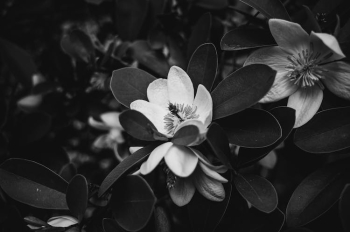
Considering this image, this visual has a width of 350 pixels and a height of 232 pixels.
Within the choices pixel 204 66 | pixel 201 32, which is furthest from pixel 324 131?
pixel 201 32

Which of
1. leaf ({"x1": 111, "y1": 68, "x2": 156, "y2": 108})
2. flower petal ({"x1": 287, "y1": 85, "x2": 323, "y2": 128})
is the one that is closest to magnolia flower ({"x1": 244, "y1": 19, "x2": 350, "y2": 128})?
flower petal ({"x1": 287, "y1": 85, "x2": 323, "y2": 128})

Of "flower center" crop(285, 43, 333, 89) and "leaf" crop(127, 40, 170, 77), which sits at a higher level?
"flower center" crop(285, 43, 333, 89)

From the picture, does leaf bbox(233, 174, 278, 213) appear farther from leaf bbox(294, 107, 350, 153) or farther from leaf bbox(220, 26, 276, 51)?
leaf bbox(220, 26, 276, 51)

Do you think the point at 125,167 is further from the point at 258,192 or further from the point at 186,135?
the point at 258,192

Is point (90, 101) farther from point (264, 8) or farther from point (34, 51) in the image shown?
point (264, 8)

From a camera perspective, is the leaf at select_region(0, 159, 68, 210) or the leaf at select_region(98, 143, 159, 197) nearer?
the leaf at select_region(98, 143, 159, 197)

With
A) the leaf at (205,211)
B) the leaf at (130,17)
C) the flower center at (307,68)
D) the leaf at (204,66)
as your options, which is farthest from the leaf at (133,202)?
the leaf at (130,17)

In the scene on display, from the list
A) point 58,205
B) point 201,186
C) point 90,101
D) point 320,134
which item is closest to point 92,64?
point 90,101
